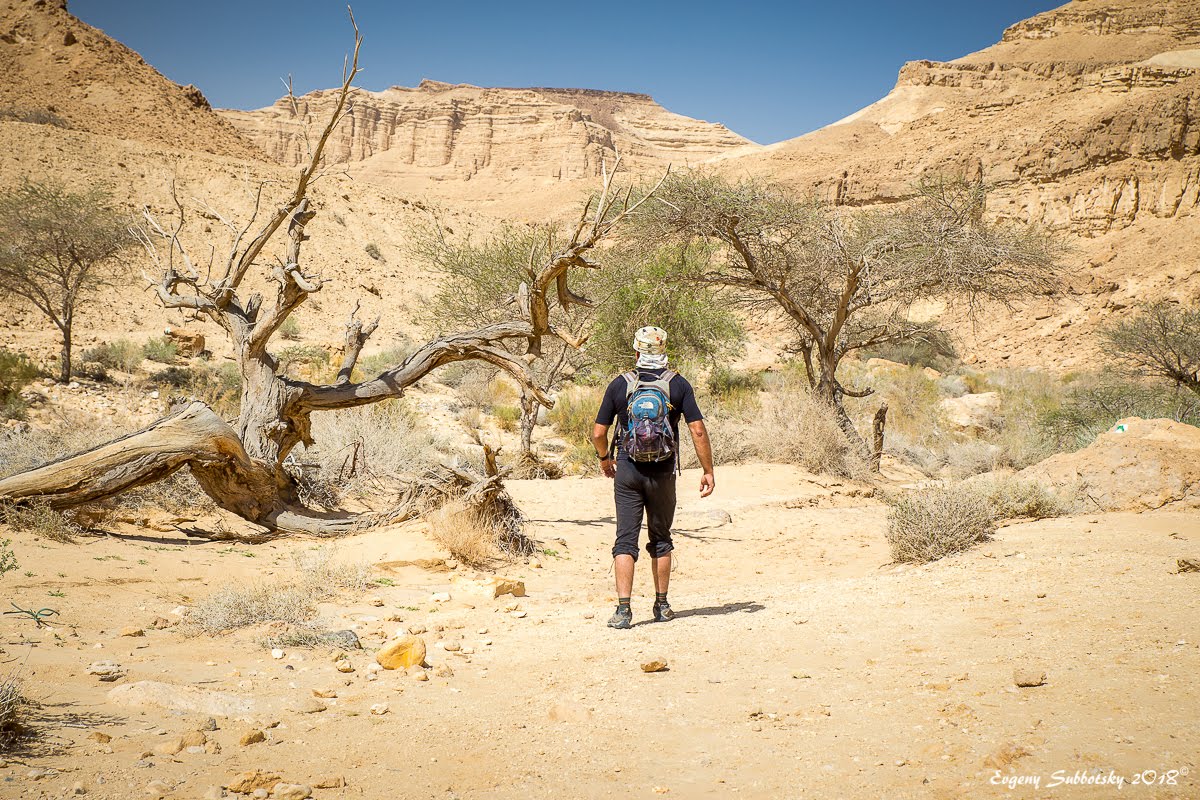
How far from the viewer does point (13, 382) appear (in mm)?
12805

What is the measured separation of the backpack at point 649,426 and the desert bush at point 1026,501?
13.3 ft

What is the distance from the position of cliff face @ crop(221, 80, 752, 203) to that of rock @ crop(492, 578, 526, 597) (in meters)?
78.5

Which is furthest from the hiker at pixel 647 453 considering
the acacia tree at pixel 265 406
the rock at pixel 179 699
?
the acacia tree at pixel 265 406

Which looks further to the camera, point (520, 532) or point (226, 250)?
point (226, 250)

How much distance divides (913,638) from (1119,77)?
144 feet

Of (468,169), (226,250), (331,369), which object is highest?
(468,169)

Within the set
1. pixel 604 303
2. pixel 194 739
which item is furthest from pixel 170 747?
pixel 604 303

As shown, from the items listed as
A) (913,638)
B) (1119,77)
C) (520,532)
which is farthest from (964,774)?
(1119,77)

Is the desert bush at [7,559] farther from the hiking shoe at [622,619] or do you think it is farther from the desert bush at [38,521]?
the hiking shoe at [622,619]

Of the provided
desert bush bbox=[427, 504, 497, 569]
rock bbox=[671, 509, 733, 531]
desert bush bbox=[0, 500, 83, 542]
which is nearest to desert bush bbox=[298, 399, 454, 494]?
desert bush bbox=[427, 504, 497, 569]

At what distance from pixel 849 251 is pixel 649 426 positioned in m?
8.92

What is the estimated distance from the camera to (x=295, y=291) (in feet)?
24.0

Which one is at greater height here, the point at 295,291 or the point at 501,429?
the point at 295,291

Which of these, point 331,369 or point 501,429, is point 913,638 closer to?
point 501,429
